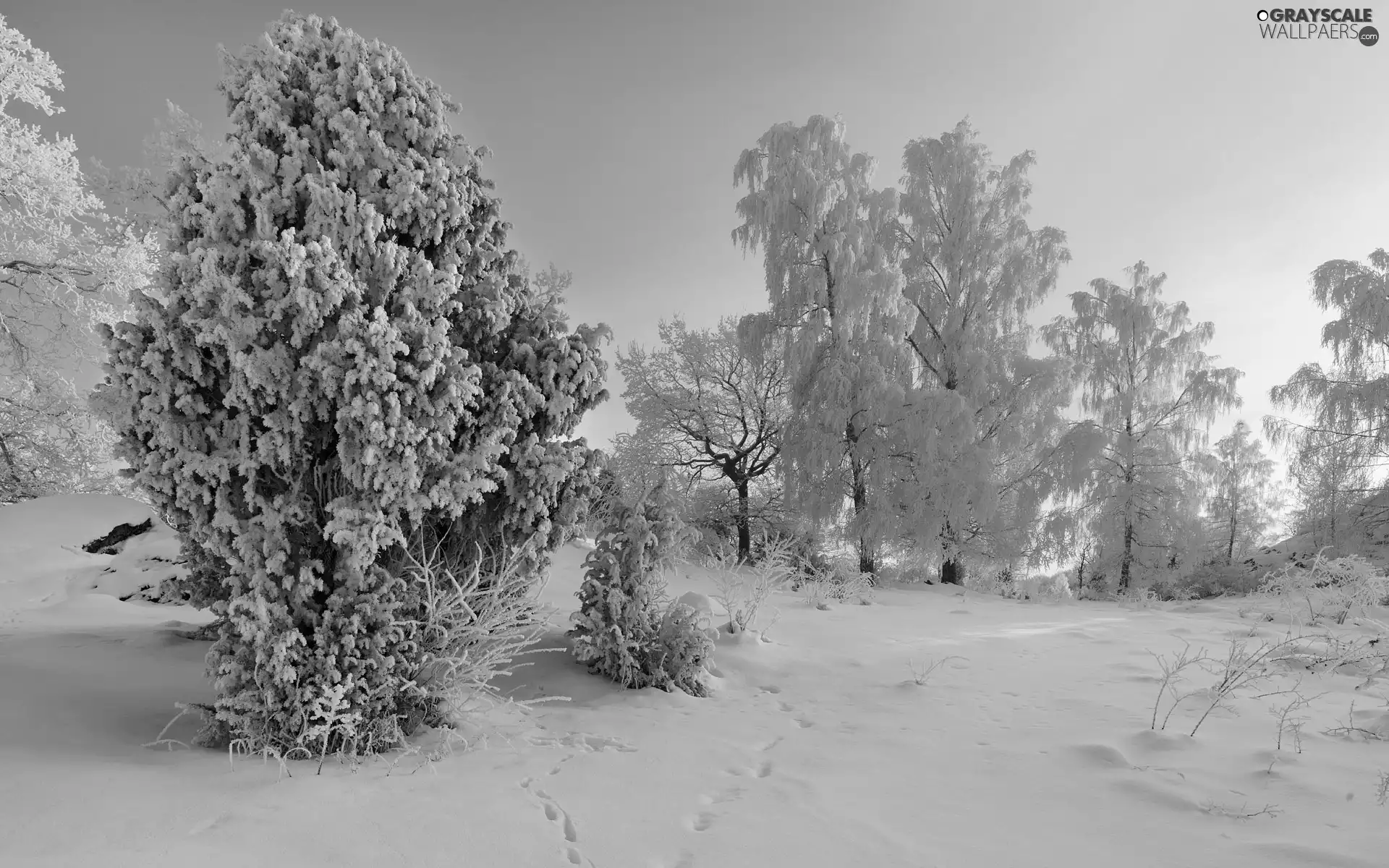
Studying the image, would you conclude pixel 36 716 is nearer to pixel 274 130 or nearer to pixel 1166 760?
pixel 274 130

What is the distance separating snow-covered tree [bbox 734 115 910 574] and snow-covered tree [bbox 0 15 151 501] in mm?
11399

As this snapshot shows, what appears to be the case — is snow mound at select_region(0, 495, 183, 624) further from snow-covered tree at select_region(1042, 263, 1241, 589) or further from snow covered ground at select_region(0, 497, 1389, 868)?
snow-covered tree at select_region(1042, 263, 1241, 589)

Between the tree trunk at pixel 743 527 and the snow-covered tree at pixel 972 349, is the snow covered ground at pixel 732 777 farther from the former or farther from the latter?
the tree trunk at pixel 743 527

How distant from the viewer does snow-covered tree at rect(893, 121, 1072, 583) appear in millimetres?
13000

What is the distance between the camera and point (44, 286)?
11.0m

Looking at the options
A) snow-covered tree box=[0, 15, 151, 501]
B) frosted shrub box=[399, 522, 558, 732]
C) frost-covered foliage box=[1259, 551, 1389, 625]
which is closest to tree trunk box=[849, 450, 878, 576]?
frost-covered foliage box=[1259, 551, 1389, 625]

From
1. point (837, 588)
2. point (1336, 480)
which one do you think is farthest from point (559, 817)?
Answer: point (1336, 480)

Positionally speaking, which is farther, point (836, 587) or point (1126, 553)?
point (1126, 553)

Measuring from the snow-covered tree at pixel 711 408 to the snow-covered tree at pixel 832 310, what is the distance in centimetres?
214

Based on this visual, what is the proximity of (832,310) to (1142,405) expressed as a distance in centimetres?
727

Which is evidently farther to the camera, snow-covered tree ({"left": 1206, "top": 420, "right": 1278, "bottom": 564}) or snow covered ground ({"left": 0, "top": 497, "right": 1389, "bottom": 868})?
snow-covered tree ({"left": 1206, "top": 420, "right": 1278, "bottom": 564})

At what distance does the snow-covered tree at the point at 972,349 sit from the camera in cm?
1300

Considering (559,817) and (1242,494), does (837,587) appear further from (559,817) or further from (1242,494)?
(1242,494)

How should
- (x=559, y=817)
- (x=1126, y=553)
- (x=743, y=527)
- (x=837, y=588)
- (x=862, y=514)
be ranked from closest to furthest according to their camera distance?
(x=559, y=817), (x=837, y=588), (x=862, y=514), (x=1126, y=553), (x=743, y=527)
